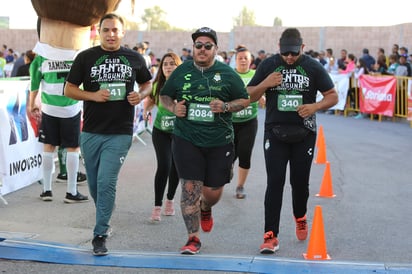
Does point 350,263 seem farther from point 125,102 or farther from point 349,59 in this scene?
point 349,59

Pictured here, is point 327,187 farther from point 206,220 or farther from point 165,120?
point 206,220

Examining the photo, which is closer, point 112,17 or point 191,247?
point 191,247

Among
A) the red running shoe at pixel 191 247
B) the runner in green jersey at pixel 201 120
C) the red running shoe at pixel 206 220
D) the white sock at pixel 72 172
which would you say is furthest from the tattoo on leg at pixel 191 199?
the white sock at pixel 72 172

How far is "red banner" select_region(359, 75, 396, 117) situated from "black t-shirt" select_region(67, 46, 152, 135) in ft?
47.3

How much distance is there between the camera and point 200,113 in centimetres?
601

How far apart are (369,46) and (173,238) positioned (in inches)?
1010

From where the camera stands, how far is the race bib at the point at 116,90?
20.2 ft

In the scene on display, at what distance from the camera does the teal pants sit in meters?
6.06

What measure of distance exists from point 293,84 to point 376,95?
1450 cm

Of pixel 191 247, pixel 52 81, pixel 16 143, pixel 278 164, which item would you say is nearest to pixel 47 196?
pixel 16 143

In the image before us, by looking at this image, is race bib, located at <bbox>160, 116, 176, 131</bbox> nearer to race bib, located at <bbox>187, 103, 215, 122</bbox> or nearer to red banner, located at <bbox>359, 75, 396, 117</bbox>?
race bib, located at <bbox>187, 103, 215, 122</bbox>

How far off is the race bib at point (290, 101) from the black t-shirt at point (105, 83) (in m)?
1.41

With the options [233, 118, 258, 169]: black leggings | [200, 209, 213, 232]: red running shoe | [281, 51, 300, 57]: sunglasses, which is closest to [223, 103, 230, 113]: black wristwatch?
[281, 51, 300, 57]: sunglasses

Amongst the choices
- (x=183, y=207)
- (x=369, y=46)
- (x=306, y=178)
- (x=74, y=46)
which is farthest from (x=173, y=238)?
(x=369, y=46)
